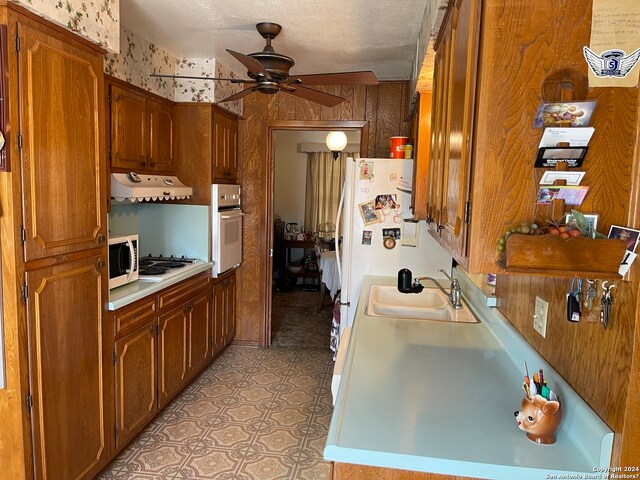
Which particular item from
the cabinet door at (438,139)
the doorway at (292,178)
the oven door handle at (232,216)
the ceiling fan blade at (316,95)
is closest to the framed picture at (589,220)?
the cabinet door at (438,139)

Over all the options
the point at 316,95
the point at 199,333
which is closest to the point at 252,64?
the point at 316,95

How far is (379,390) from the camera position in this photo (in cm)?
145

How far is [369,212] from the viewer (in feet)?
10.8

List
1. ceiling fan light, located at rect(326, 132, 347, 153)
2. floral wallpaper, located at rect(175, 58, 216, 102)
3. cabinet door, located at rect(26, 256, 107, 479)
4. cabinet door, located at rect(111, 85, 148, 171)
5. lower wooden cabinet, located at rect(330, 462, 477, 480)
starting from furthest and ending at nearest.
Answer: ceiling fan light, located at rect(326, 132, 347, 153)
floral wallpaper, located at rect(175, 58, 216, 102)
cabinet door, located at rect(111, 85, 148, 171)
cabinet door, located at rect(26, 256, 107, 479)
lower wooden cabinet, located at rect(330, 462, 477, 480)

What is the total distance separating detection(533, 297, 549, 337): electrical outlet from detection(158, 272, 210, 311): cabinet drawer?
2221 millimetres

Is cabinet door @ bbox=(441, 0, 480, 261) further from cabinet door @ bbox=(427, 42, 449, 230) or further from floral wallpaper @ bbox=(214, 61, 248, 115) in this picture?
floral wallpaper @ bbox=(214, 61, 248, 115)

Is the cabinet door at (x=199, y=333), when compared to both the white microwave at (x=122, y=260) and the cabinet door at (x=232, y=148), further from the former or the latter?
the cabinet door at (x=232, y=148)

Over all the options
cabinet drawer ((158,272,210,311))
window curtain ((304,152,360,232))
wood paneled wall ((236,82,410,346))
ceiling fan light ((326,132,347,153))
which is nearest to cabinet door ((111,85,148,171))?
cabinet drawer ((158,272,210,311))

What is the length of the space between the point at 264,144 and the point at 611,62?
3.56 m

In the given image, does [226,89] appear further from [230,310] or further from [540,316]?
[540,316]

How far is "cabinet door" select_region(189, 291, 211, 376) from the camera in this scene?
3.43m

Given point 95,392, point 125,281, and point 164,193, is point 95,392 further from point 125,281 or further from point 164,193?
point 164,193

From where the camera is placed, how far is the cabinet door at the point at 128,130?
279 cm

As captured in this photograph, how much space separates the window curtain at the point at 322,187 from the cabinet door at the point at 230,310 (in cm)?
313
